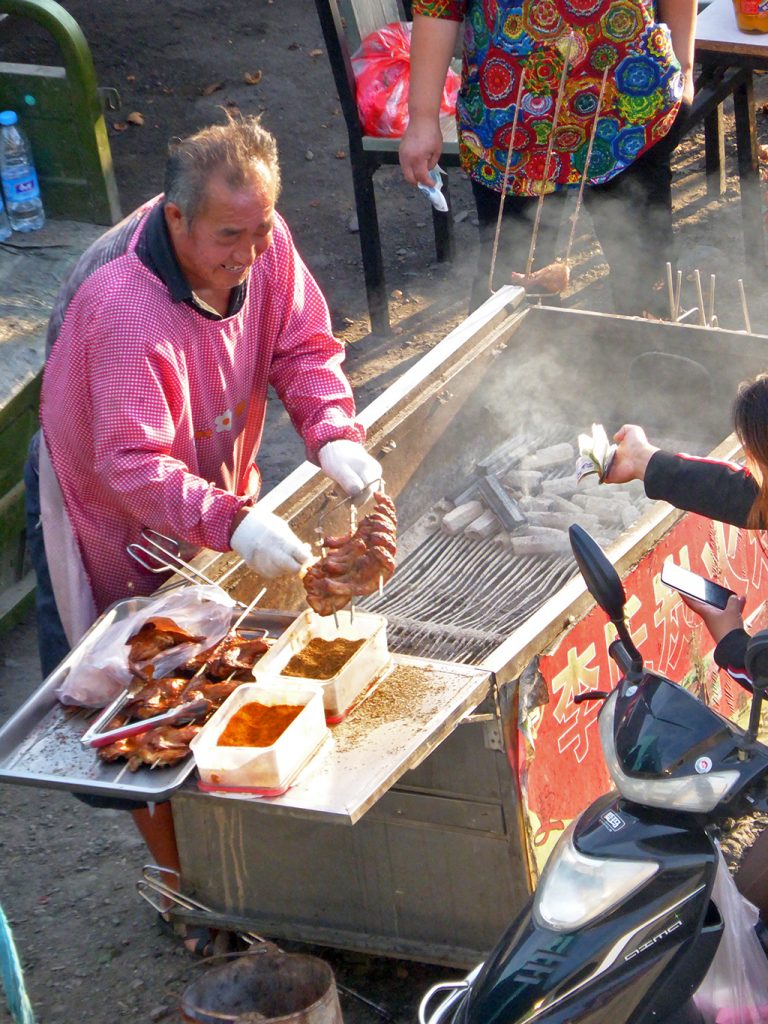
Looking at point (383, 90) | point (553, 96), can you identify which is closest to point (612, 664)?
point (553, 96)

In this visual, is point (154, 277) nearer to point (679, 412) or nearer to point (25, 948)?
point (25, 948)

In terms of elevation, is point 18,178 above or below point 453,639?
above

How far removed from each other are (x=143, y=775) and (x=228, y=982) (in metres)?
0.85

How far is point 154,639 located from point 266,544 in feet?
1.20

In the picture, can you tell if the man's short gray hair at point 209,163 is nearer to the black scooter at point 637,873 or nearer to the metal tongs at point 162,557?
the metal tongs at point 162,557

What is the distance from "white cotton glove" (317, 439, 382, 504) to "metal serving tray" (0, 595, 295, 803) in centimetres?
78

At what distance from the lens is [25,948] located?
4.12 m

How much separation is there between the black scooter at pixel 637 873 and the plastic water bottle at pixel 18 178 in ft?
14.8

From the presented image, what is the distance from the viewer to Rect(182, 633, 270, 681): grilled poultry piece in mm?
3260

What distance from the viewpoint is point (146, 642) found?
3244 mm

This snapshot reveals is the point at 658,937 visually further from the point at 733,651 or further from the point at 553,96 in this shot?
the point at 553,96

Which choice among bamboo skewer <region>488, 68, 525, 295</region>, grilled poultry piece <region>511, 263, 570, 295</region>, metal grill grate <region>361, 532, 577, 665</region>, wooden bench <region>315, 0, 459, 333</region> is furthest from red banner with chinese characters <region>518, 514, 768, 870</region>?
wooden bench <region>315, 0, 459, 333</region>

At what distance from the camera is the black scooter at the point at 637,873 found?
8.11ft

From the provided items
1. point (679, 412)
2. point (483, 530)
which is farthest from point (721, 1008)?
point (679, 412)
